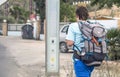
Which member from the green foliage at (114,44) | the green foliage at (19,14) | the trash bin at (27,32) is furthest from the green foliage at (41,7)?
the green foliage at (114,44)

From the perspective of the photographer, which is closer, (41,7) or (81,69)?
(81,69)

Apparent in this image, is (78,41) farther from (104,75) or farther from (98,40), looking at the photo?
(104,75)

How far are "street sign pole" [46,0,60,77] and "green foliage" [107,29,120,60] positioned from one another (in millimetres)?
4663

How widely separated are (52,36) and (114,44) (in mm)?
5893

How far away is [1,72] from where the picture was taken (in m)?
15.5

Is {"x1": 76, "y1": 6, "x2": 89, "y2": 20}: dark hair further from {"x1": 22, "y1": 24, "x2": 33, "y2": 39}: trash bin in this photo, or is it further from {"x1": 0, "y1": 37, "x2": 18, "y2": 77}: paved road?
{"x1": 22, "y1": 24, "x2": 33, "y2": 39}: trash bin

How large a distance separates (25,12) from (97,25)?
5751 centimetres

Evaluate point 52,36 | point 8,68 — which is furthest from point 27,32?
point 52,36

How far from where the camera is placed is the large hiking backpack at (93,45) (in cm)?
665

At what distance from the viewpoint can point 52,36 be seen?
14.1m

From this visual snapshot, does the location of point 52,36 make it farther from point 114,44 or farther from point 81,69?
point 81,69

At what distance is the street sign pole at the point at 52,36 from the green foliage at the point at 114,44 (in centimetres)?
466

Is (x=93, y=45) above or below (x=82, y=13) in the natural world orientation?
below

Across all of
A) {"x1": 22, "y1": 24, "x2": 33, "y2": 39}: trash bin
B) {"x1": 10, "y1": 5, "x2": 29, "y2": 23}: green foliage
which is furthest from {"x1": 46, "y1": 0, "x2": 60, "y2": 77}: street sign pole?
{"x1": 10, "y1": 5, "x2": 29, "y2": 23}: green foliage
